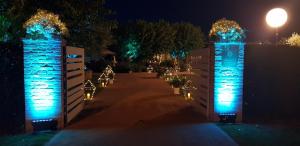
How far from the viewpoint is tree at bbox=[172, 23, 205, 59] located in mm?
59188

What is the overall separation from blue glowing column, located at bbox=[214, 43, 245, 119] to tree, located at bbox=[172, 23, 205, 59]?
49664mm

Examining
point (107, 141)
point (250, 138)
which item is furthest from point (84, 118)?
point (250, 138)

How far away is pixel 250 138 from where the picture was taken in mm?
7359

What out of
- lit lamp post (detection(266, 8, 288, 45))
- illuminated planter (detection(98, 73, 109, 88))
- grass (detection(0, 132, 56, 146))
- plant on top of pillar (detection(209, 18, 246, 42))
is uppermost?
lit lamp post (detection(266, 8, 288, 45))

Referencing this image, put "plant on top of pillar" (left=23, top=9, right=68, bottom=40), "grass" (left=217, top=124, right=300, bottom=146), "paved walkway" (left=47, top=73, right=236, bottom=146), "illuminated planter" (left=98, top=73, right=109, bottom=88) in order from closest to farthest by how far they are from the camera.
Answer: "grass" (left=217, top=124, right=300, bottom=146) → "paved walkway" (left=47, top=73, right=236, bottom=146) → "plant on top of pillar" (left=23, top=9, right=68, bottom=40) → "illuminated planter" (left=98, top=73, right=109, bottom=88)

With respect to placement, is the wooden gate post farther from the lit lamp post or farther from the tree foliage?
the tree foliage

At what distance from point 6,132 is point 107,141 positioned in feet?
9.32

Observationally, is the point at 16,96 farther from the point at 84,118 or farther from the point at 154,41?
the point at 154,41

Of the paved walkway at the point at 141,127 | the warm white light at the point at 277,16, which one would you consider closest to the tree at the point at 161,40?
the paved walkway at the point at 141,127

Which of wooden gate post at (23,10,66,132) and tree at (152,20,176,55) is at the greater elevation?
tree at (152,20,176,55)

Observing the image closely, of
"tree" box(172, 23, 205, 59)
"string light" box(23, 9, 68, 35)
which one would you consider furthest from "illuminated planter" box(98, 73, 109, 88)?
"tree" box(172, 23, 205, 59)

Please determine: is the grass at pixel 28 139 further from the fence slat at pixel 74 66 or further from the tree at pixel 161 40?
the tree at pixel 161 40

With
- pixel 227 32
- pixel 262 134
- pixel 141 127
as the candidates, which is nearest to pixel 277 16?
pixel 227 32

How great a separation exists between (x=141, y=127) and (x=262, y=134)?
2957mm
